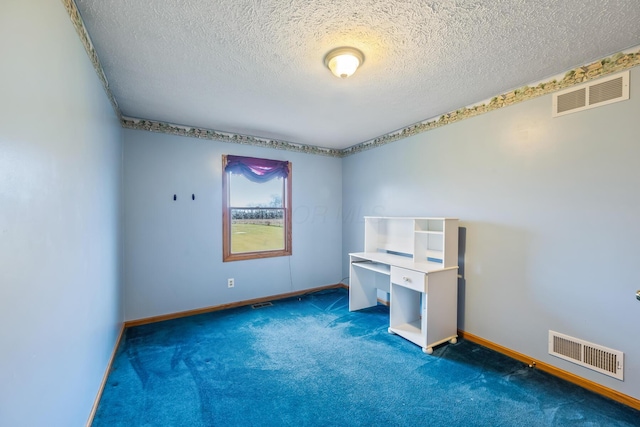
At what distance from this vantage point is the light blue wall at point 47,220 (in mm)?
883

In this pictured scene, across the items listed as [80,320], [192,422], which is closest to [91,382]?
[80,320]

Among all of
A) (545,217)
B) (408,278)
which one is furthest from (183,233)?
(545,217)

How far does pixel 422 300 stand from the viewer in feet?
9.27

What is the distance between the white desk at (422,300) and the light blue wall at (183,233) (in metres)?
1.54

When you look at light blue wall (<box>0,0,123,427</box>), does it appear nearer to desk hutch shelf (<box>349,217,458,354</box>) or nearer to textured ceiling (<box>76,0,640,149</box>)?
textured ceiling (<box>76,0,640,149</box>)

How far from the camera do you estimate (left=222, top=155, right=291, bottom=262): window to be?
384cm

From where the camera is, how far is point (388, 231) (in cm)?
389

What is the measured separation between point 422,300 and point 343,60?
7.70ft

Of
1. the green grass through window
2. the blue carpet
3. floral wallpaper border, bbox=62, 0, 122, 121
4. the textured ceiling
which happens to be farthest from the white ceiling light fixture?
the green grass through window

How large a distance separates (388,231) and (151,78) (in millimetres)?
3187

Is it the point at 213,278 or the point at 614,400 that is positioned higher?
the point at 213,278

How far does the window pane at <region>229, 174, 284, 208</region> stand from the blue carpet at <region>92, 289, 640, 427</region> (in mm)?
1738

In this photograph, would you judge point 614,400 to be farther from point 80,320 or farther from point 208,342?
point 80,320

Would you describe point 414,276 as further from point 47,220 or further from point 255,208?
point 47,220
